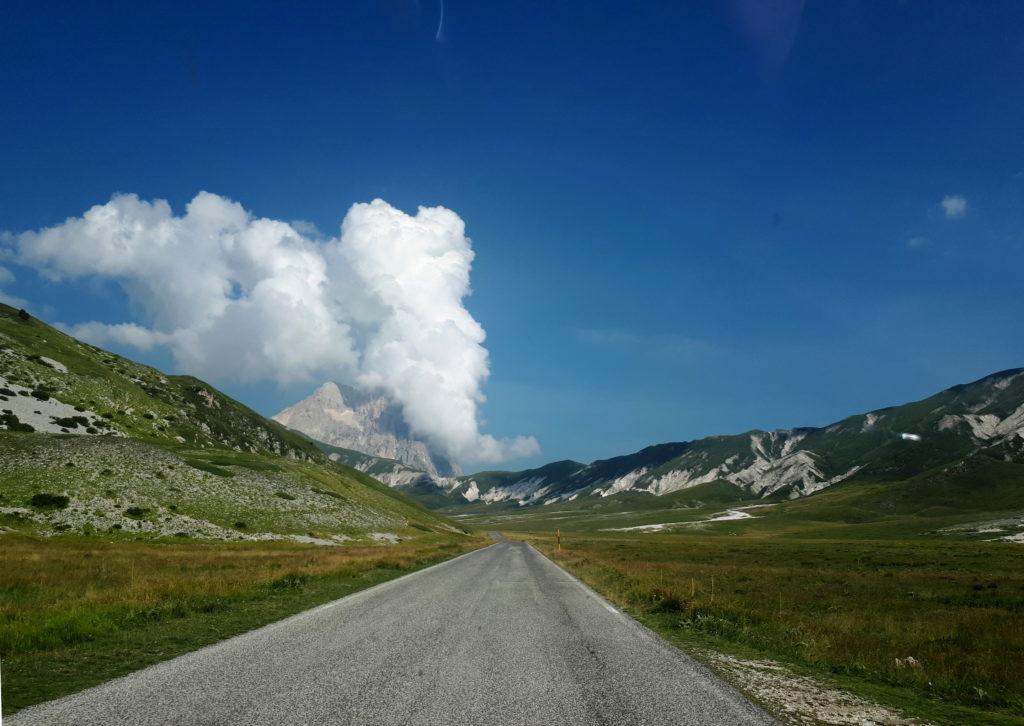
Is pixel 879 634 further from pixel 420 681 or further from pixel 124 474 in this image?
pixel 124 474

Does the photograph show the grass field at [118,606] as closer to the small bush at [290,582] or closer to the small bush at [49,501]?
the small bush at [290,582]

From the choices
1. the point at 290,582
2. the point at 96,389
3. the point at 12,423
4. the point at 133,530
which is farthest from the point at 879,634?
the point at 96,389

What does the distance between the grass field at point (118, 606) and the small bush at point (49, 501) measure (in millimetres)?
17234

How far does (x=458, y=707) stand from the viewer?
685 centimetres

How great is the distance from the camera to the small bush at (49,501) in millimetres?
47438

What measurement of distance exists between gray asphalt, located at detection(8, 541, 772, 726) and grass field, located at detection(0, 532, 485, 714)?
3.50ft

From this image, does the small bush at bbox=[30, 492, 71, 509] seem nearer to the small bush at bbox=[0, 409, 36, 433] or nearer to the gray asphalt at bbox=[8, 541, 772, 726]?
the small bush at bbox=[0, 409, 36, 433]

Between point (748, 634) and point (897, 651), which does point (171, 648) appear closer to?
point (748, 634)

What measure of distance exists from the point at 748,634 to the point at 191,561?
1244 inches

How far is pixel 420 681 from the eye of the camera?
8008mm

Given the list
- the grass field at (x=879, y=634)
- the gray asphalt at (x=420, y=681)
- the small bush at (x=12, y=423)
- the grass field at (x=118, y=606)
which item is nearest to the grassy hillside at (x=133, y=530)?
the grass field at (x=118, y=606)

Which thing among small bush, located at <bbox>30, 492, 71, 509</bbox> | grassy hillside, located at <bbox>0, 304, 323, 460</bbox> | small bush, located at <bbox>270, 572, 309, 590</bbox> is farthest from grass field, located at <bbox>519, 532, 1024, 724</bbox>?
grassy hillside, located at <bbox>0, 304, 323, 460</bbox>

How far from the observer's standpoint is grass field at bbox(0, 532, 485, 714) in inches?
352

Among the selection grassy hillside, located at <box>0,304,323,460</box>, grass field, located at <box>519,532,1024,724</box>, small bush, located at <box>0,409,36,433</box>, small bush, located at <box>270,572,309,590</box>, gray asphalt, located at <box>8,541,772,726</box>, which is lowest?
grass field, located at <box>519,532,1024,724</box>
